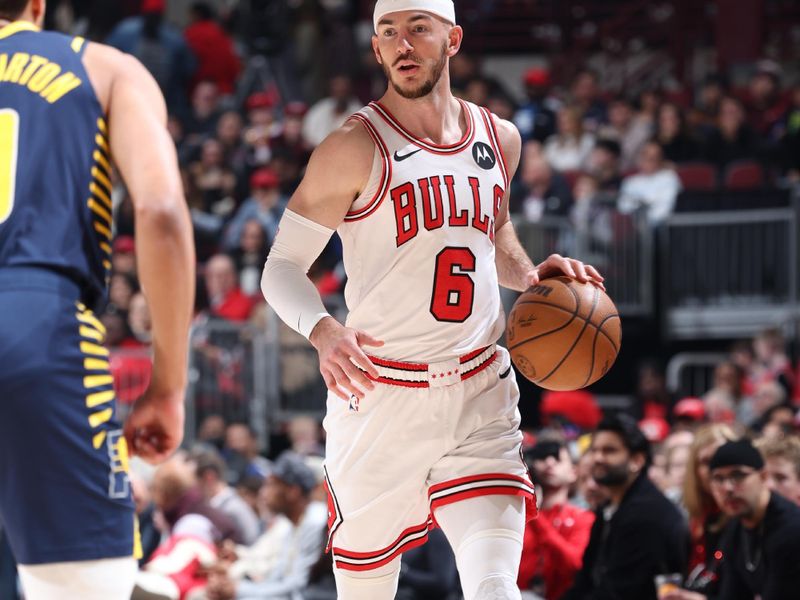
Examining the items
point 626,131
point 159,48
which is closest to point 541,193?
point 626,131

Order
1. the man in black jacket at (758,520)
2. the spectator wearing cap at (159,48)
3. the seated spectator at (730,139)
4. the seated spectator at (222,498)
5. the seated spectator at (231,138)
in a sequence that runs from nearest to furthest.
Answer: the man in black jacket at (758,520) → the seated spectator at (222,498) → the seated spectator at (730,139) → the seated spectator at (231,138) → the spectator wearing cap at (159,48)

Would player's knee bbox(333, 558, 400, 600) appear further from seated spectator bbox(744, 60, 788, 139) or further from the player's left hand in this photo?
seated spectator bbox(744, 60, 788, 139)

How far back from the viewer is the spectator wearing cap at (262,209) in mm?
13695

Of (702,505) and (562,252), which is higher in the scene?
(562,252)

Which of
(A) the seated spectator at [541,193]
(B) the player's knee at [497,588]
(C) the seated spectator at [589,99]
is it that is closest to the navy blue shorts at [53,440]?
(B) the player's knee at [497,588]

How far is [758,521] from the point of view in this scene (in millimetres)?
6227

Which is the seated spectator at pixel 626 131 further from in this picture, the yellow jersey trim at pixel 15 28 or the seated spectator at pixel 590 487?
the yellow jersey trim at pixel 15 28

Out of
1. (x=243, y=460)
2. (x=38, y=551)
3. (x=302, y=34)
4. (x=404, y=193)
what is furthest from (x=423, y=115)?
(x=302, y=34)

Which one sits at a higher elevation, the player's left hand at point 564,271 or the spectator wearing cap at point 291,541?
the player's left hand at point 564,271

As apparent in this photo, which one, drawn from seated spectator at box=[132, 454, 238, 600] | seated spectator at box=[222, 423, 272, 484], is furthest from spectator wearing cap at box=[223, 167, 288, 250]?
seated spectator at box=[132, 454, 238, 600]

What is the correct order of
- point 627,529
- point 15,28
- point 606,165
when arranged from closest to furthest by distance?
point 15,28
point 627,529
point 606,165

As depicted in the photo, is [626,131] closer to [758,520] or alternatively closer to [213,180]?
[213,180]

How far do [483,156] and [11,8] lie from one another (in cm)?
199

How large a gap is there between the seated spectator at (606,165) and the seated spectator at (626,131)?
34cm
